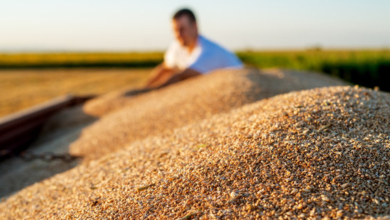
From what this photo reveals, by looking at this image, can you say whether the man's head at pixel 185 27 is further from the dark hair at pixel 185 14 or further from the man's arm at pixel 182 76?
the man's arm at pixel 182 76

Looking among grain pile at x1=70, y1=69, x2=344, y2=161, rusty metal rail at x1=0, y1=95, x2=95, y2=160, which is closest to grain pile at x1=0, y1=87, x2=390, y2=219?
grain pile at x1=70, y1=69, x2=344, y2=161

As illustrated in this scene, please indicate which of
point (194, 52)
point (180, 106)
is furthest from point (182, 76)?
point (180, 106)

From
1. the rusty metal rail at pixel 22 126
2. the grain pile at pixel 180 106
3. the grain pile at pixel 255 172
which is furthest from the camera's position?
the rusty metal rail at pixel 22 126

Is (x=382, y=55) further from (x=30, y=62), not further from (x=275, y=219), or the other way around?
(x=30, y=62)

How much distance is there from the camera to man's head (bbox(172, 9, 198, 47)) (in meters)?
5.34

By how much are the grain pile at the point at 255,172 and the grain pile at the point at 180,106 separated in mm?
917

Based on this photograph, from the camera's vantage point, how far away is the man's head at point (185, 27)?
5.34 metres

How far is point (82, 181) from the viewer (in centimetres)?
254

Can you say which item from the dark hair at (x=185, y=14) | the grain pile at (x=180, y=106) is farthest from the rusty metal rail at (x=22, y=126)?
the dark hair at (x=185, y=14)

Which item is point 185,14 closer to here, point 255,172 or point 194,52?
point 194,52

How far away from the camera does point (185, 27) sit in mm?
5402

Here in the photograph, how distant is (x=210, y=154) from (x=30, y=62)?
20.2 metres

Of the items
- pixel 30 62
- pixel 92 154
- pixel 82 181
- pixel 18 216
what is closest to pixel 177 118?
pixel 92 154

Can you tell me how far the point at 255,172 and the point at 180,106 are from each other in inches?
89.8
